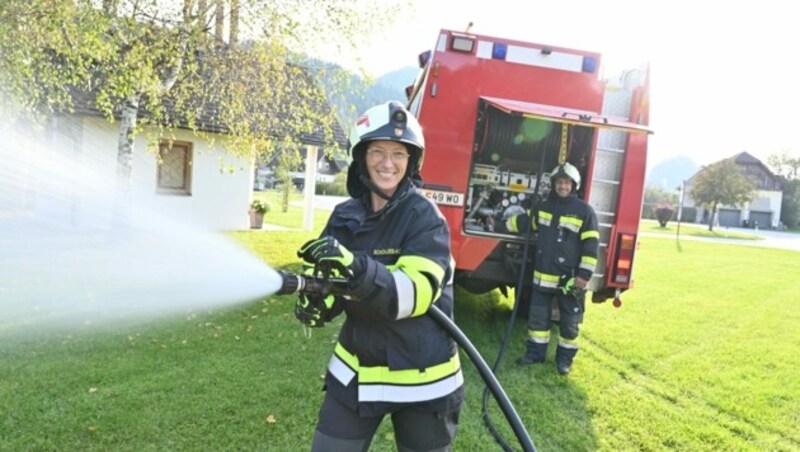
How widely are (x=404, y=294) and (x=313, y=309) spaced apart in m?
0.41

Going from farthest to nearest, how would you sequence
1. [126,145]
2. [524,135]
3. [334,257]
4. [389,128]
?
[126,145]
[524,135]
[389,128]
[334,257]

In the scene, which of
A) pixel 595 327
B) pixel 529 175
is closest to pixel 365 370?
pixel 529 175

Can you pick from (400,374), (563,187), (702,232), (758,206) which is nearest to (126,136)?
(563,187)

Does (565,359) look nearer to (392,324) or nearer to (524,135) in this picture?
(524,135)

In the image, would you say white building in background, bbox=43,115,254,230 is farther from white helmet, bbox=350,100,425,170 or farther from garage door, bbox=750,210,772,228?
garage door, bbox=750,210,772,228

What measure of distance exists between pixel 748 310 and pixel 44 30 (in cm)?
1140

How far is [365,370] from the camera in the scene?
2211 millimetres

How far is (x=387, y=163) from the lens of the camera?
228 cm

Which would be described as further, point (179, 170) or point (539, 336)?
point (179, 170)

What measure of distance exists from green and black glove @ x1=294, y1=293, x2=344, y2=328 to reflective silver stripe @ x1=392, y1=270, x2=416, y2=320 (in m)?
0.32

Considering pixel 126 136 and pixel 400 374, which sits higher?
pixel 126 136

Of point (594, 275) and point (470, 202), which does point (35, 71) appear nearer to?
point (470, 202)

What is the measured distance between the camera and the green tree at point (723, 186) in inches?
1410

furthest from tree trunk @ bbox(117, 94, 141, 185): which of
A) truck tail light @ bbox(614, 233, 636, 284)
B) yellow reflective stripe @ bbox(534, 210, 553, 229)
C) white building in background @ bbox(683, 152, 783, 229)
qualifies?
white building in background @ bbox(683, 152, 783, 229)
